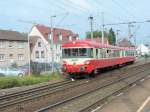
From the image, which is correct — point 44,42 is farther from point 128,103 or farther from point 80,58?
point 128,103

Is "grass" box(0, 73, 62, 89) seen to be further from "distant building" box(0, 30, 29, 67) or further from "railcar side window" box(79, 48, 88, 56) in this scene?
"distant building" box(0, 30, 29, 67)

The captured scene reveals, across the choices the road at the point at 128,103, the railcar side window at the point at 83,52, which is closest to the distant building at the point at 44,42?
the railcar side window at the point at 83,52

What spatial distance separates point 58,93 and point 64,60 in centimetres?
948

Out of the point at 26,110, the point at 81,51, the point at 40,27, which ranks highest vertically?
the point at 40,27

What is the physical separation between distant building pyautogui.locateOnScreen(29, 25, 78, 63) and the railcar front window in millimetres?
50151

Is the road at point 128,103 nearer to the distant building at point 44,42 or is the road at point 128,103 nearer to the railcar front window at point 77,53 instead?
the railcar front window at point 77,53

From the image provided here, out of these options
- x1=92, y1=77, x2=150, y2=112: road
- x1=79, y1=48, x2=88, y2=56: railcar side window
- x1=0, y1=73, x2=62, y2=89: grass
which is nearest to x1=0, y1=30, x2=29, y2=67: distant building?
x1=0, y1=73, x2=62, y2=89: grass

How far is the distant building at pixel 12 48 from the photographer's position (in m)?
75.8

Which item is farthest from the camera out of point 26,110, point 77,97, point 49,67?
point 49,67

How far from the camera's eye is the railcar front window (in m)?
30.7

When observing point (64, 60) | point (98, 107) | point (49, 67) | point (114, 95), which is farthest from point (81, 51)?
point (49, 67)

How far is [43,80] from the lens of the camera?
33.0 m

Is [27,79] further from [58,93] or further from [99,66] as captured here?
[58,93]

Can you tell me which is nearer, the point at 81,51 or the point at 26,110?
the point at 26,110
